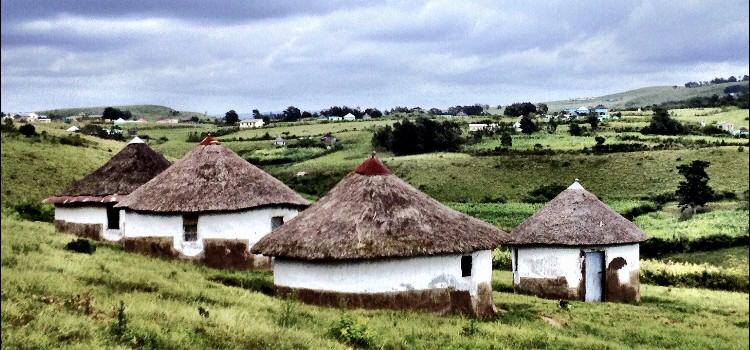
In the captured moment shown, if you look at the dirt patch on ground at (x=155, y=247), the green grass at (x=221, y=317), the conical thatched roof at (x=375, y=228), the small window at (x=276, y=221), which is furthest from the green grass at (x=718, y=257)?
the dirt patch on ground at (x=155, y=247)

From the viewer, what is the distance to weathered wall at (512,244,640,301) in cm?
2934

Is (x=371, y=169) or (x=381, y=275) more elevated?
(x=371, y=169)

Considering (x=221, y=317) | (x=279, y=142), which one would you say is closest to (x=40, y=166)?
(x=279, y=142)

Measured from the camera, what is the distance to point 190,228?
1105 inches

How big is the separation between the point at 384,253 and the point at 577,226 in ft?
36.3

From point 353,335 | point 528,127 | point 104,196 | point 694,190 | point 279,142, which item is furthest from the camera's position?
point 528,127

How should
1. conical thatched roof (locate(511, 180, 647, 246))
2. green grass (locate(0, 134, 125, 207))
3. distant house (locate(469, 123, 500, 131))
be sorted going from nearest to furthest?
conical thatched roof (locate(511, 180, 647, 246)) < green grass (locate(0, 134, 125, 207)) < distant house (locate(469, 123, 500, 131))

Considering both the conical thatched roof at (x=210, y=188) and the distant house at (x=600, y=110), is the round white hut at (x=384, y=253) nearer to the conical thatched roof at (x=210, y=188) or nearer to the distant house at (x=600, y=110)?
the conical thatched roof at (x=210, y=188)

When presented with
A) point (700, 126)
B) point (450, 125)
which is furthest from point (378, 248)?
point (700, 126)

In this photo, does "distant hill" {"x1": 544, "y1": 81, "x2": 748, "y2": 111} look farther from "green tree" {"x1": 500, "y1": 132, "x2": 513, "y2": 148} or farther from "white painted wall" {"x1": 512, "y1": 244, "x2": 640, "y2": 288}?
"white painted wall" {"x1": 512, "y1": 244, "x2": 640, "y2": 288}

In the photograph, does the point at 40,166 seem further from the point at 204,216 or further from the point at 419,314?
the point at 419,314

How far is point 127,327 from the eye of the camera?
44.1ft

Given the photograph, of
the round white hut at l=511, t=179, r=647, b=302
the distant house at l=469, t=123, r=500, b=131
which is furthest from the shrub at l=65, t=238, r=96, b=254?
the distant house at l=469, t=123, r=500, b=131

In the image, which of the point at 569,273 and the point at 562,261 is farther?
the point at 562,261
